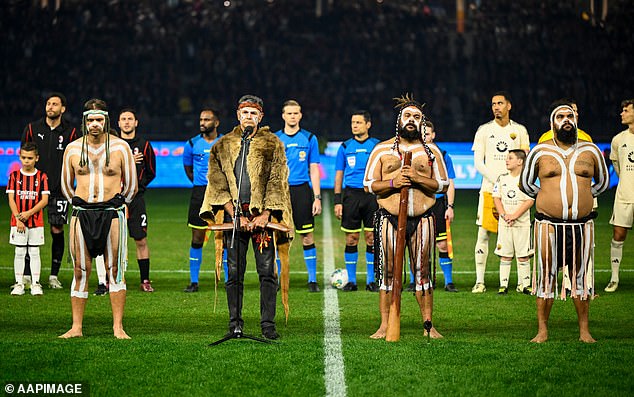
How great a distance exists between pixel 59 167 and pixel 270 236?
15.4 feet

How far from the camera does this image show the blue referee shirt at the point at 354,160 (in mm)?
13273

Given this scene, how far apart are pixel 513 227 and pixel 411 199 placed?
3.81 m

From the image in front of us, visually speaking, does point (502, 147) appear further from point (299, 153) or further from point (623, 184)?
point (299, 153)

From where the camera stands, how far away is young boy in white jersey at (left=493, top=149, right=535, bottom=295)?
12.9m

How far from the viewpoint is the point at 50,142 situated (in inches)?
511

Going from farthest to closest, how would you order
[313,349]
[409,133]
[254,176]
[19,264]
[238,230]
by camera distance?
[19,264]
[409,133]
[254,176]
[238,230]
[313,349]

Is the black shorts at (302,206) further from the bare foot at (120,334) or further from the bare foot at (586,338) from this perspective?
the bare foot at (586,338)

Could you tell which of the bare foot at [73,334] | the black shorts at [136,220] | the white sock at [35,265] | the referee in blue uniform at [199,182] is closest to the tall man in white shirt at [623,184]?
the referee in blue uniform at [199,182]

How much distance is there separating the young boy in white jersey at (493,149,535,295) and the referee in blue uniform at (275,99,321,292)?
2302 mm

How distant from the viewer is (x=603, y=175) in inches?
376

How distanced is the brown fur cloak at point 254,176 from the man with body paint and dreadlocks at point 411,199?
85cm

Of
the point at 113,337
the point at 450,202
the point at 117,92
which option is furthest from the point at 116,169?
the point at 117,92

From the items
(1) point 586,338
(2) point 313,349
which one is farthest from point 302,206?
(1) point 586,338

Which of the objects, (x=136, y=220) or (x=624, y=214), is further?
(x=136, y=220)
